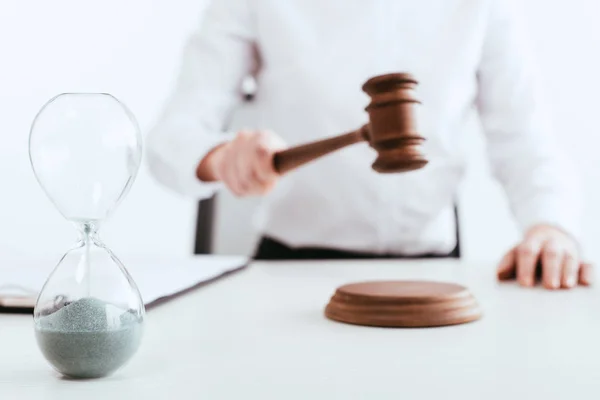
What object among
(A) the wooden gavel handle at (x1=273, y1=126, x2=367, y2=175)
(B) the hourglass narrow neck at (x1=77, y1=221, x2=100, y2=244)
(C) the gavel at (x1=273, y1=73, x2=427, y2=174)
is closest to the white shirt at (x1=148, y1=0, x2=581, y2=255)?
(A) the wooden gavel handle at (x1=273, y1=126, x2=367, y2=175)

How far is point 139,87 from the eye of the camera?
2.38 metres

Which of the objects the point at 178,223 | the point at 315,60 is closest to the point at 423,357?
the point at 315,60

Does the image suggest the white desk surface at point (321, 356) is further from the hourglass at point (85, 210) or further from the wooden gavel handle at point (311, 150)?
the wooden gavel handle at point (311, 150)

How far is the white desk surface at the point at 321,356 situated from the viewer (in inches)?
14.6

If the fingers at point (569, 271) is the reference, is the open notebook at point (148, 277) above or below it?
below

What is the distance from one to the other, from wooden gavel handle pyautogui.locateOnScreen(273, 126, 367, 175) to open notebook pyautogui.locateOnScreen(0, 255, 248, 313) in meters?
0.17

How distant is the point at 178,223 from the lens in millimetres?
2492

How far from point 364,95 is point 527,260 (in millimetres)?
520

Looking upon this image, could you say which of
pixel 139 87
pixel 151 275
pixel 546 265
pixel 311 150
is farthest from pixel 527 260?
pixel 139 87

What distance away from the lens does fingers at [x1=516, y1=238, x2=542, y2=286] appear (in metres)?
0.84

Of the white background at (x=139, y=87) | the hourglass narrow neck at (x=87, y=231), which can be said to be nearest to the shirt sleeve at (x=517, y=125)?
the hourglass narrow neck at (x=87, y=231)

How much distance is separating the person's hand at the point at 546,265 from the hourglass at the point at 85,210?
59cm

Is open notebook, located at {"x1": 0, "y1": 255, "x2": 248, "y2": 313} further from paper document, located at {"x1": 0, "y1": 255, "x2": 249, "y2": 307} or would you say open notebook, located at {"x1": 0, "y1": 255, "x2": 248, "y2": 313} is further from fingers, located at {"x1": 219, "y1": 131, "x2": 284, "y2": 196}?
fingers, located at {"x1": 219, "y1": 131, "x2": 284, "y2": 196}

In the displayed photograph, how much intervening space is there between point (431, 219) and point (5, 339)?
94 centimetres
